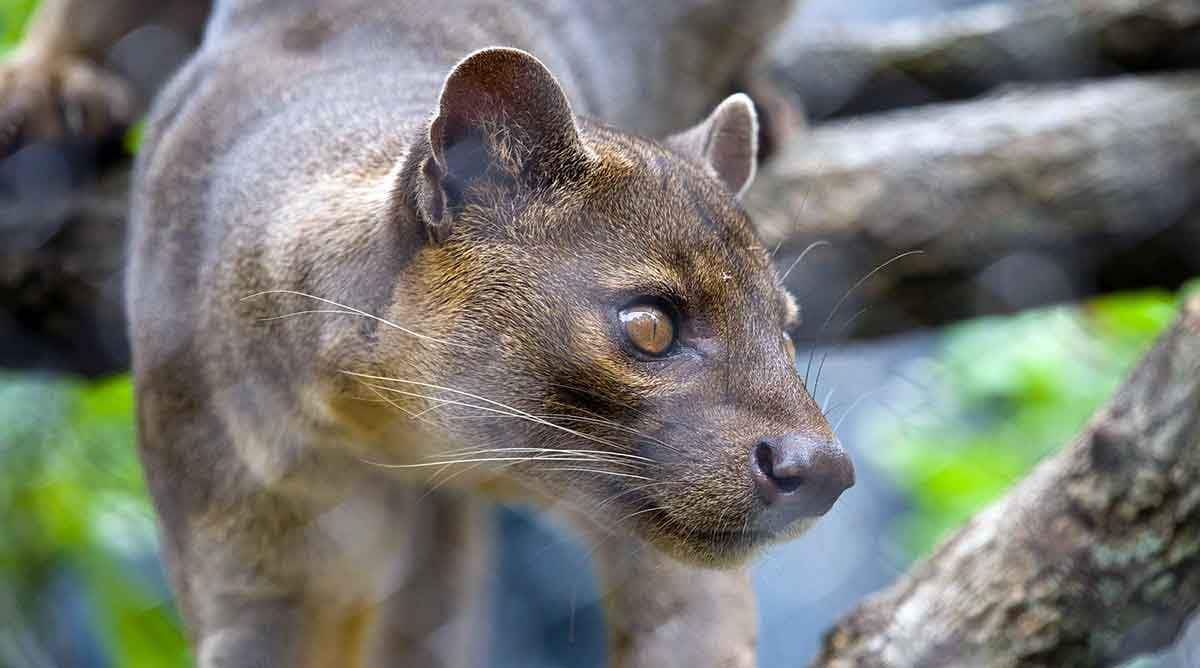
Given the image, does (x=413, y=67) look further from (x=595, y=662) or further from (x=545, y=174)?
(x=595, y=662)

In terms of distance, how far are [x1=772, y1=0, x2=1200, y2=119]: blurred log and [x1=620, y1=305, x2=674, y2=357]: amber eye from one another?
5.63 ft

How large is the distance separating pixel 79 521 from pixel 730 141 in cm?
153

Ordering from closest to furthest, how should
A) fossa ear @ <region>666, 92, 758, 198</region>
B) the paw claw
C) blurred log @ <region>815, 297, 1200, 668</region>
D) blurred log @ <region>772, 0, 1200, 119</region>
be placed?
blurred log @ <region>815, 297, 1200, 668</region> < fossa ear @ <region>666, 92, 758, 198</region> < the paw claw < blurred log @ <region>772, 0, 1200, 119</region>

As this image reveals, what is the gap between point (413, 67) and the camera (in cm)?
150

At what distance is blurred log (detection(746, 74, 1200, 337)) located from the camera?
2.17 meters

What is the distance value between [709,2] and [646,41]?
0.48 feet

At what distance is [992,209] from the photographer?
2.22m

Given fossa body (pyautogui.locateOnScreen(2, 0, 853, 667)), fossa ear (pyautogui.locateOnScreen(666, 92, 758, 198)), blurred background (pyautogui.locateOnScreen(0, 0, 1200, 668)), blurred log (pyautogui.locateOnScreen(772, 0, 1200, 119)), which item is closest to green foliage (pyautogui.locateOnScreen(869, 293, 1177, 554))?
blurred background (pyautogui.locateOnScreen(0, 0, 1200, 668))

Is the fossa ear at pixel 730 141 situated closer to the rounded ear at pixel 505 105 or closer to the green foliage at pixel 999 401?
the rounded ear at pixel 505 105

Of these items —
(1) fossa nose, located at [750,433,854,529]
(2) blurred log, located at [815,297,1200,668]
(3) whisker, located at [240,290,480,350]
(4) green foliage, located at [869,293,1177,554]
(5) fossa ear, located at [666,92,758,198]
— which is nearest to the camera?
(1) fossa nose, located at [750,433,854,529]

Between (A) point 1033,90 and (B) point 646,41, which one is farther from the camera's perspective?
(A) point 1033,90

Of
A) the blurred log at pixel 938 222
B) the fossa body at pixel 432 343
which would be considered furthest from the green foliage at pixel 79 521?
the fossa body at pixel 432 343

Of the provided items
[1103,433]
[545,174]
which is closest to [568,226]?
[545,174]

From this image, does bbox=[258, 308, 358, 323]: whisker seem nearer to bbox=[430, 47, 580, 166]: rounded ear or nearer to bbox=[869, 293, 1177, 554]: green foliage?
bbox=[430, 47, 580, 166]: rounded ear
